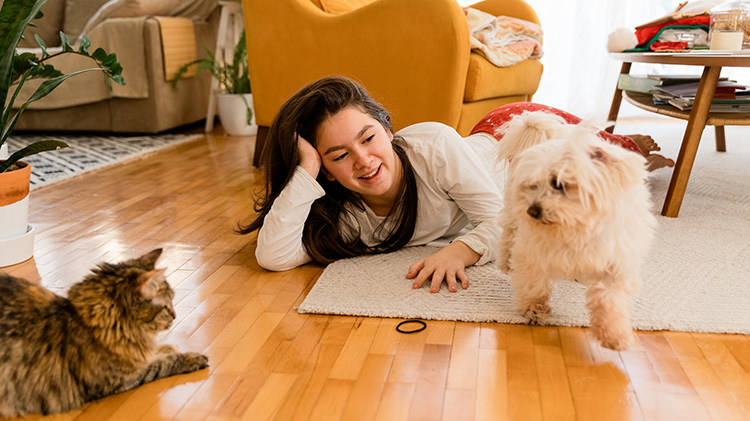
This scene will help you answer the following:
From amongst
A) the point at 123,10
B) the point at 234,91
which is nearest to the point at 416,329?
the point at 234,91

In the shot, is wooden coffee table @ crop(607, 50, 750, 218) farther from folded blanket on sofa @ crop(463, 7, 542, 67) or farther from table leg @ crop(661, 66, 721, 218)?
folded blanket on sofa @ crop(463, 7, 542, 67)

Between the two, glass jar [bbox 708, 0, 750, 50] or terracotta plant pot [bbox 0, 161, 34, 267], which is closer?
terracotta plant pot [bbox 0, 161, 34, 267]

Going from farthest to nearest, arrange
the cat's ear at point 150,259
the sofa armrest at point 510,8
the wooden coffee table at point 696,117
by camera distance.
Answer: the sofa armrest at point 510,8
the wooden coffee table at point 696,117
the cat's ear at point 150,259

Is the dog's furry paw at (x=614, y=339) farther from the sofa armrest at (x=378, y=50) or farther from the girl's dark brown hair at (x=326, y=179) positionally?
the sofa armrest at (x=378, y=50)

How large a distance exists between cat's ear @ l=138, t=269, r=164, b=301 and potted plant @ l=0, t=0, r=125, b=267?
95 cm

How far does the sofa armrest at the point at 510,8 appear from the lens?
3346 mm

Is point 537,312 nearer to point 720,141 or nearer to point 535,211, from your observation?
point 535,211

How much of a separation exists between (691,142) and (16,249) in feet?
7.35

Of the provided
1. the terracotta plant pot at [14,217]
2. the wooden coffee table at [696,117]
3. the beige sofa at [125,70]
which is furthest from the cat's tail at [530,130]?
the beige sofa at [125,70]

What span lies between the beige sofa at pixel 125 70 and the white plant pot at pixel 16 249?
2.32 metres

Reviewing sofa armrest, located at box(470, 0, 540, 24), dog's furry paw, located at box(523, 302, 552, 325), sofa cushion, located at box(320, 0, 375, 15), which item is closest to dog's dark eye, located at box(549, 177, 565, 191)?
dog's furry paw, located at box(523, 302, 552, 325)

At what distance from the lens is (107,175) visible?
316 centimetres

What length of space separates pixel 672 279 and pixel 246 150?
2.67m

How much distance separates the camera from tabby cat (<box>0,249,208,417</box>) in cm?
110
